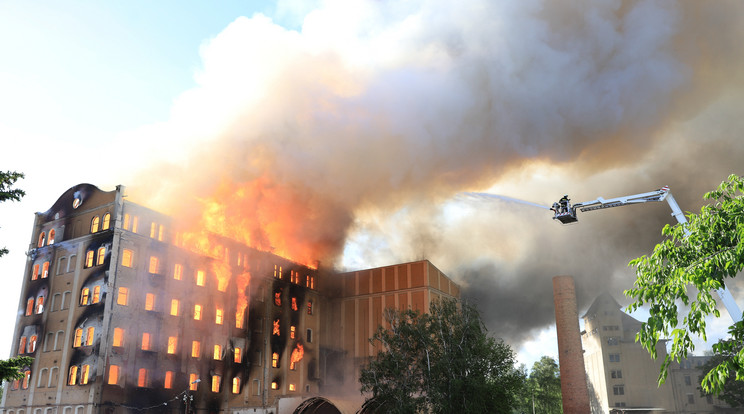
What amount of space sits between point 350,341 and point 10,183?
50.7 meters

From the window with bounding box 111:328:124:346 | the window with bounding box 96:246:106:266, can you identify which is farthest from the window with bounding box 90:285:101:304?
the window with bounding box 111:328:124:346

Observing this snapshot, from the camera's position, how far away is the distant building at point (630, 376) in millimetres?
77312

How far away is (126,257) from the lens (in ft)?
146

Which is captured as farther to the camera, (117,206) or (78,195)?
(78,195)

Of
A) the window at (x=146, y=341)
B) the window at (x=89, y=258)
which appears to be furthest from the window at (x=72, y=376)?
the window at (x=89, y=258)

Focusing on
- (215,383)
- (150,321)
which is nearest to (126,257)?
(150,321)

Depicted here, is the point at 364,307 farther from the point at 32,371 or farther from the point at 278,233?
the point at 32,371

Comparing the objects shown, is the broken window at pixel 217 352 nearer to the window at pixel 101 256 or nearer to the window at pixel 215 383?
the window at pixel 215 383

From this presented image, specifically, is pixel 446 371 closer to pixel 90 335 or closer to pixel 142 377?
pixel 142 377

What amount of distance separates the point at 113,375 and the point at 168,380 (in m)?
4.86

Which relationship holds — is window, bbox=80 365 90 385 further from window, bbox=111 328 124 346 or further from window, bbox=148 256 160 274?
window, bbox=148 256 160 274

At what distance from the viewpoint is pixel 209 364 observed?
48656mm

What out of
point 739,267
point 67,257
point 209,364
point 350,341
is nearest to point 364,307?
point 350,341

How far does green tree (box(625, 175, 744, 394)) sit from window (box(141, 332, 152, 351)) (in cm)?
4227
